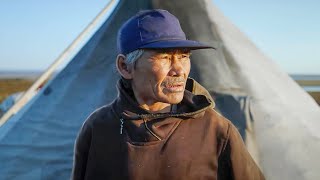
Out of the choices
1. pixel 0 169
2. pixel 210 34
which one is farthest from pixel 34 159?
pixel 210 34

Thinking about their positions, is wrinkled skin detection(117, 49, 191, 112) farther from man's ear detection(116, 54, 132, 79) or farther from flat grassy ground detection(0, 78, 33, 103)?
flat grassy ground detection(0, 78, 33, 103)

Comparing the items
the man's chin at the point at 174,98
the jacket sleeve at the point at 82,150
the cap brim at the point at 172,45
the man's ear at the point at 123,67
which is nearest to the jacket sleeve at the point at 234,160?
the man's chin at the point at 174,98

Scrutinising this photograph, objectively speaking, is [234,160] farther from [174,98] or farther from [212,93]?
[212,93]

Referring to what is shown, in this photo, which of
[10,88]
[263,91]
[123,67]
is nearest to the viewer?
[123,67]

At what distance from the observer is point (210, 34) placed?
153 inches

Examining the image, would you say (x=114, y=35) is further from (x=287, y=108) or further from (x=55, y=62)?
(x=287, y=108)

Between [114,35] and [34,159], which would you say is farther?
[114,35]

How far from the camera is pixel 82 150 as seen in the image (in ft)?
6.36

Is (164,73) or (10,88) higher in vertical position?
(164,73)

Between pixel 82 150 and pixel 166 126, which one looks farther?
pixel 82 150

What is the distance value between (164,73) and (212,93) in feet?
6.19

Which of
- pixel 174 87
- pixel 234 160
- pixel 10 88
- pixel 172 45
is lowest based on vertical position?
pixel 10 88

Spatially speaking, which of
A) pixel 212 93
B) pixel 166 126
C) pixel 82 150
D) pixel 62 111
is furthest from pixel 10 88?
pixel 166 126

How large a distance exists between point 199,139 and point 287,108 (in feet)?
7.07
